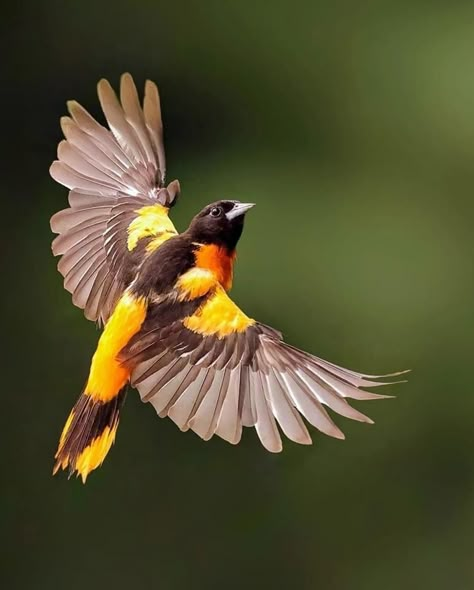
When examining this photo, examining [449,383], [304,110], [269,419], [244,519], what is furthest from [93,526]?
[269,419]

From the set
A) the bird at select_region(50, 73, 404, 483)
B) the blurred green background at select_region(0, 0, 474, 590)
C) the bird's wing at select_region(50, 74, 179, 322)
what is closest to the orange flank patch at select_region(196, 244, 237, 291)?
the bird at select_region(50, 73, 404, 483)

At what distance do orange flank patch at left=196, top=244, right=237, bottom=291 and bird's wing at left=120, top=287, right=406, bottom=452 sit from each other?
0.10 ft

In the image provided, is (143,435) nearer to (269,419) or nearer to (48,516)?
(48,516)

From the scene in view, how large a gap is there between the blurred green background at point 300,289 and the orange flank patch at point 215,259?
1.45 metres

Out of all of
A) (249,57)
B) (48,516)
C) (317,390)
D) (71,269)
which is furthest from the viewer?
(249,57)

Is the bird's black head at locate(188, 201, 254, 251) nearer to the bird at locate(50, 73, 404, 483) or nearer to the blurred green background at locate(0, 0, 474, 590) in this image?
the bird at locate(50, 73, 404, 483)

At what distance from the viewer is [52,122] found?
145 inches

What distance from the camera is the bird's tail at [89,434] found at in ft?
5.48

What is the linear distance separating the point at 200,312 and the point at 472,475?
7.16ft

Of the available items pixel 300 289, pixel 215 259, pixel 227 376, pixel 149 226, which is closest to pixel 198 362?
pixel 227 376

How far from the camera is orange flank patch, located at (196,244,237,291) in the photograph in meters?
1.67

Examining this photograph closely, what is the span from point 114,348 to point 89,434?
14cm

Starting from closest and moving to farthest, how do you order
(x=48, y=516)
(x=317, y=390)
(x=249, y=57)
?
(x=317, y=390)
(x=48, y=516)
(x=249, y=57)

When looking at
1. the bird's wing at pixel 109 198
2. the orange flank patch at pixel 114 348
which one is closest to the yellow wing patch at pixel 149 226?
the bird's wing at pixel 109 198
